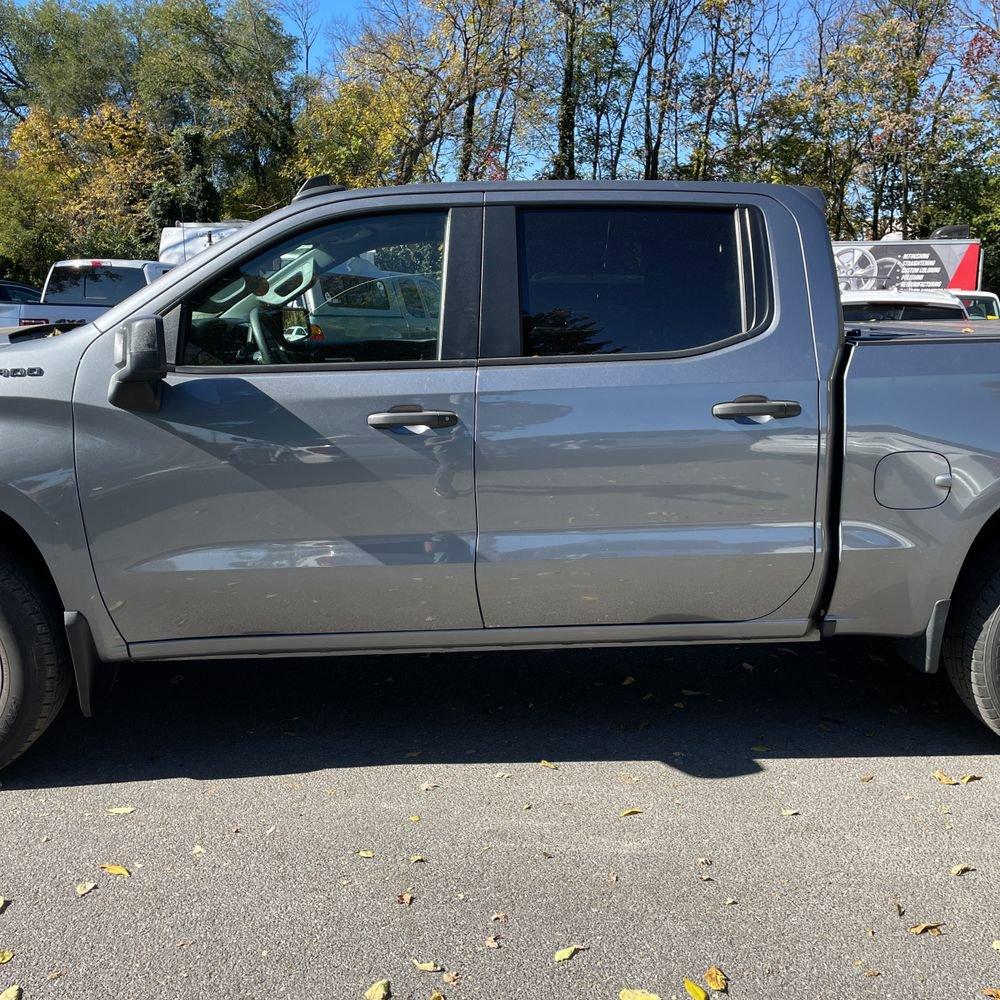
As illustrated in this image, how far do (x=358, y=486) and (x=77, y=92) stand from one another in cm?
4085

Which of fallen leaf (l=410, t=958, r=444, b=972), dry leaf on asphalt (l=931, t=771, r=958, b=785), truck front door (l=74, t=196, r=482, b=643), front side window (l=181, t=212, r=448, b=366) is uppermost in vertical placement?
front side window (l=181, t=212, r=448, b=366)

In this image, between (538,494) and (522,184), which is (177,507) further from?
(522,184)

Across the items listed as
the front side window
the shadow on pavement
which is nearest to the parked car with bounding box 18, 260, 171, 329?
the shadow on pavement

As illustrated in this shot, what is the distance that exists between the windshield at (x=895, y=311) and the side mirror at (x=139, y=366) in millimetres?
7302

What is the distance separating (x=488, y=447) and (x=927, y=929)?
189 cm

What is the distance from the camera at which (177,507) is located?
3.22 metres

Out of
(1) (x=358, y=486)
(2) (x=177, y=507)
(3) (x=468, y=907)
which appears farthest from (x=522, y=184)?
(3) (x=468, y=907)

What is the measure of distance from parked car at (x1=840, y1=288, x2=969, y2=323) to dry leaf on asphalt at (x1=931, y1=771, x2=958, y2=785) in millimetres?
6282

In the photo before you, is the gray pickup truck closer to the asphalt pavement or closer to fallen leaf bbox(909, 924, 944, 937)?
the asphalt pavement

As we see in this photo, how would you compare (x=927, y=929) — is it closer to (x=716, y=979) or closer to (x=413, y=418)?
(x=716, y=979)

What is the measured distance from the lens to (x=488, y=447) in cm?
323

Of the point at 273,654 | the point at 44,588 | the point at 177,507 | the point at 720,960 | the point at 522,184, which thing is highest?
the point at 522,184

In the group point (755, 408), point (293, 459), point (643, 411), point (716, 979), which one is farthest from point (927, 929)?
point (293, 459)

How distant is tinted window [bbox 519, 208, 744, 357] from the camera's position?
11.0 ft
